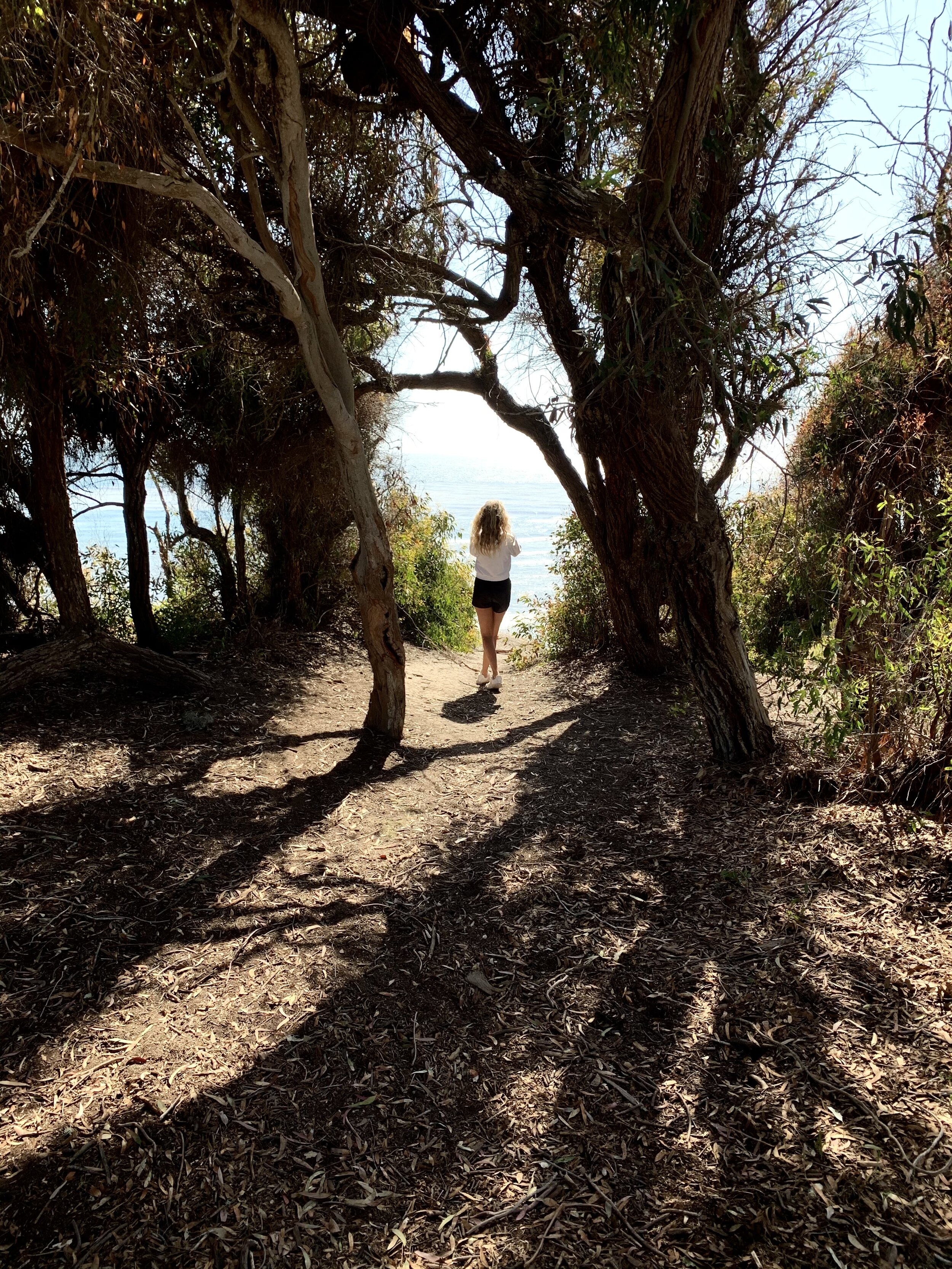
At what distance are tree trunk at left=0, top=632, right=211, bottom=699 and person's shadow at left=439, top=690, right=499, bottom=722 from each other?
218 centimetres

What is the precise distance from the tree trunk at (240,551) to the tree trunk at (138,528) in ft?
2.81

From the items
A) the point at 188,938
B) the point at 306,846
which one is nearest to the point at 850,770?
the point at 306,846

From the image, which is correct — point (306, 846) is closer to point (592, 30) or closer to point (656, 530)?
point (656, 530)

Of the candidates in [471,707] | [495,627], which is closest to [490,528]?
[495,627]

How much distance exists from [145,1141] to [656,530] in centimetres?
406

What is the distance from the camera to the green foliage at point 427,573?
1095 cm

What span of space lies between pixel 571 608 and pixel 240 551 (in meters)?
3.64

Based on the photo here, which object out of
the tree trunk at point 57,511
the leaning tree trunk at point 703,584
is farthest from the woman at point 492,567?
the tree trunk at point 57,511

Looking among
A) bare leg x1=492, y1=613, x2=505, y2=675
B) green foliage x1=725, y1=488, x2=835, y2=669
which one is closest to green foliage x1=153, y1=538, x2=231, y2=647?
bare leg x1=492, y1=613, x2=505, y2=675

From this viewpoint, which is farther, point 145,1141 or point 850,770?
point 850,770

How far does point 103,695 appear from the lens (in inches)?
238

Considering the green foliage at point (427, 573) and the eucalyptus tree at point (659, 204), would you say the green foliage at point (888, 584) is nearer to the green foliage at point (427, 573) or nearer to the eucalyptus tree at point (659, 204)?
the eucalyptus tree at point (659, 204)

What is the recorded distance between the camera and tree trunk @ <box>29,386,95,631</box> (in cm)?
601

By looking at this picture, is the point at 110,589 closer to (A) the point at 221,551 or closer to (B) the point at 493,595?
(A) the point at 221,551
